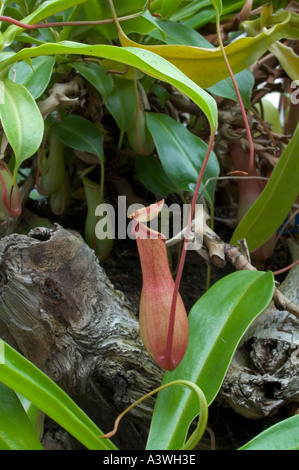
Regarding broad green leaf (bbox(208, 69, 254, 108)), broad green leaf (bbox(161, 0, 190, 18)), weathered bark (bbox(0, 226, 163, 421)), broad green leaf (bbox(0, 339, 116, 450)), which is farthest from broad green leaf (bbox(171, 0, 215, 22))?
broad green leaf (bbox(0, 339, 116, 450))

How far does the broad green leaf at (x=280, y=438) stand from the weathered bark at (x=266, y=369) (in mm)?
78

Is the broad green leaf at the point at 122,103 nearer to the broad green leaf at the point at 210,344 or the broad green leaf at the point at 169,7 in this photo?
the broad green leaf at the point at 169,7

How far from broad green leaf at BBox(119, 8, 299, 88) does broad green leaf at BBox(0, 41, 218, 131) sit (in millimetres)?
84

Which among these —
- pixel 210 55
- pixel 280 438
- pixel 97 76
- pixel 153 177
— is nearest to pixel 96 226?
pixel 153 177

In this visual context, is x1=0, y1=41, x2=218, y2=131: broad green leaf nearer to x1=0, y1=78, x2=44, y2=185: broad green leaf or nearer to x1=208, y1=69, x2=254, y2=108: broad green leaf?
x1=0, y1=78, x2=44, y2=185: broad green leaf

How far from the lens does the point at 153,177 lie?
0.91 metres

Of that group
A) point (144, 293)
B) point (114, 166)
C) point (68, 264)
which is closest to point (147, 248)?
point (144, 293)

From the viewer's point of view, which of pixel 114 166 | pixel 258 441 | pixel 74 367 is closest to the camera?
pixel 258 441

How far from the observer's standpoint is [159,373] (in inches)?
24.9

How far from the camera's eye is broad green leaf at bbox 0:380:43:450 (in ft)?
1.60

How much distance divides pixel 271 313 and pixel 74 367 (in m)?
0.28

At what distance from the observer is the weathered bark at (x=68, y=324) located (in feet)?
2.00

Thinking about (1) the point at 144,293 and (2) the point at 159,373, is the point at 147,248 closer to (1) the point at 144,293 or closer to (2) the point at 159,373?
(1) the point at 144,293

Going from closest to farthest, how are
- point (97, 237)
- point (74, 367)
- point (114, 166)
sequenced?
point (74, 367)
point (97, 237)
point (114, 166)
